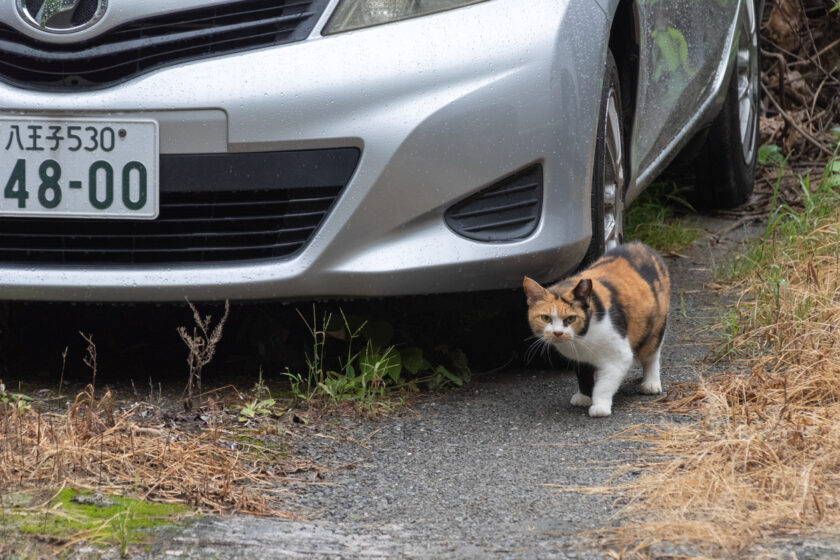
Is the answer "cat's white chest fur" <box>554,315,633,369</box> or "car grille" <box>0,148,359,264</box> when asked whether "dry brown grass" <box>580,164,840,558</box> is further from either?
"car grille" <box>0,148,359,264</box>

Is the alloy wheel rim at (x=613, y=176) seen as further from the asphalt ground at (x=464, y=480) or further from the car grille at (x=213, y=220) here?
the car grille at (x=213, y=220)

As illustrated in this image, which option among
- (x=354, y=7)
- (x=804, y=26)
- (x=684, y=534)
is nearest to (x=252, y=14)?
(x=354, y=7)

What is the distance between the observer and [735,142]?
503cm

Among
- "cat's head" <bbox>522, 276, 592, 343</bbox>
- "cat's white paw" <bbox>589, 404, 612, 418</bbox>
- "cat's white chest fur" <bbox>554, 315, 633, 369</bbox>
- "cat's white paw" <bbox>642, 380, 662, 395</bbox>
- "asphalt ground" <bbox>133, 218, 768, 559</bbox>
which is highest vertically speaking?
"cat's head" <bbox>522, 276, 592, 343</bbox>

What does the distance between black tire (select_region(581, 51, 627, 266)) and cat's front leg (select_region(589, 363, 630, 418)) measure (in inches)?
16.4

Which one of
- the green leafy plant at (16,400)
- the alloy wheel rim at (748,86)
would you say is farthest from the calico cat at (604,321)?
the alloy wheel rim at (748,86)

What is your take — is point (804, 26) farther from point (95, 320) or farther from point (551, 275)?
point (95, 320)

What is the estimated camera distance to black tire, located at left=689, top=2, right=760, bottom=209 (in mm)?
4969

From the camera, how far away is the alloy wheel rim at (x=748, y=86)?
202 inches

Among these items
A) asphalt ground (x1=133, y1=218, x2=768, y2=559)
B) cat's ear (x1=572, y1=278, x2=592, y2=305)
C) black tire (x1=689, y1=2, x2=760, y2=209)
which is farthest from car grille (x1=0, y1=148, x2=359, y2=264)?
black tire (x1=689, y1=2, x2=760, y2=209)

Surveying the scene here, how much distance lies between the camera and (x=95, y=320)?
3.78 meters

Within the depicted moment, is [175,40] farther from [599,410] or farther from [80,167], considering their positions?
[599,410]

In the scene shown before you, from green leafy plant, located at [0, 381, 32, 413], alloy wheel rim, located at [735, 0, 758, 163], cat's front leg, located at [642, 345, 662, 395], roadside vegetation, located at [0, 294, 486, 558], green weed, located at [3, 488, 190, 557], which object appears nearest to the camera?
green weed, located at [3, 488, 190, 557]

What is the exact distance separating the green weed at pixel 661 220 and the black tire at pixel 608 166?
1.23 m
